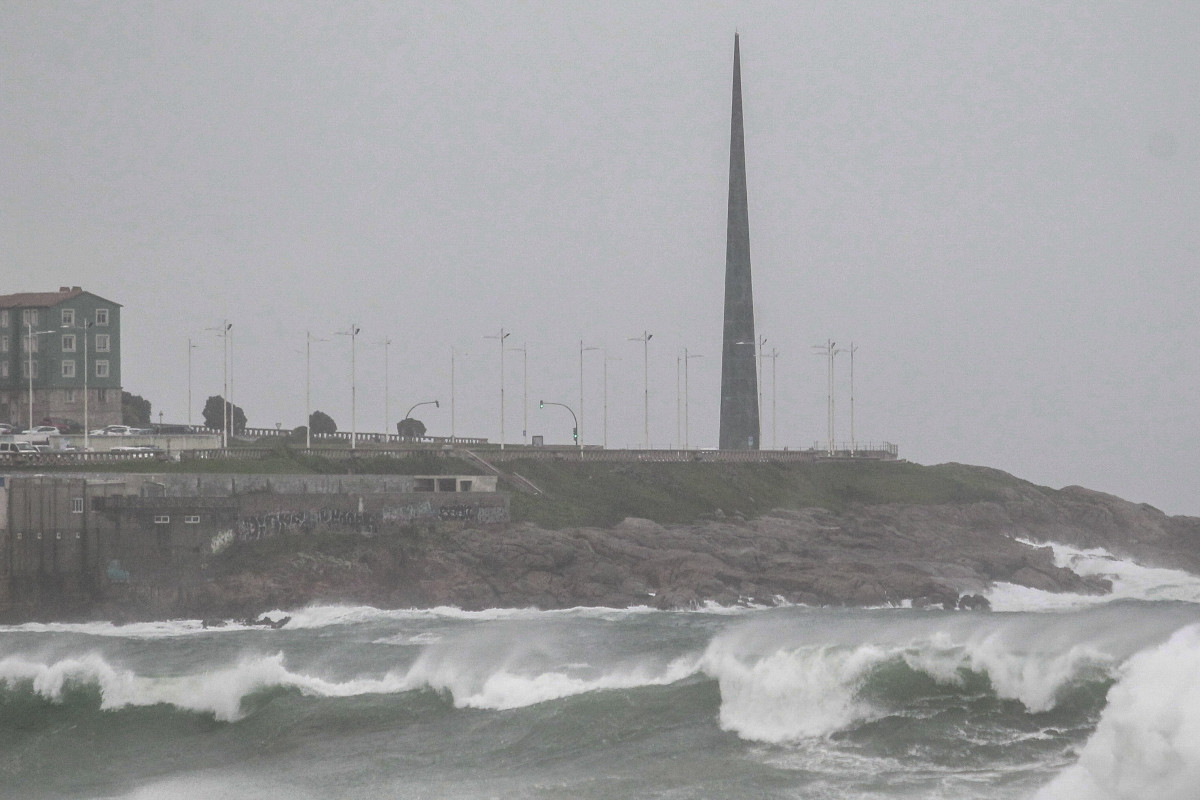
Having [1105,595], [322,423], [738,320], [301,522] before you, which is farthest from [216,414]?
[1105,595]

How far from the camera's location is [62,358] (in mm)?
110625

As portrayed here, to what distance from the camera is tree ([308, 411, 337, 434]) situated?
13588 cm

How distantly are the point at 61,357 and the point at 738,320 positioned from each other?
54396 millimetres

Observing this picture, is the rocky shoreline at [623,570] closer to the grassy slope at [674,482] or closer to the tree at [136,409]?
the grassy slope at [674,482]

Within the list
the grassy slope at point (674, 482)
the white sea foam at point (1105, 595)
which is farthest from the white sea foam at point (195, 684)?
the white sea foam at point (1105, 595)

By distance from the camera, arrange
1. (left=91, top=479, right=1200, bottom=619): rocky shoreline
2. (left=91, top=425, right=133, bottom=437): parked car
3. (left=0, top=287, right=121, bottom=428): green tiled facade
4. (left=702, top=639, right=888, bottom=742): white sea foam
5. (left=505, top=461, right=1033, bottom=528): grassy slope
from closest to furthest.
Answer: (left=702, top=639, right=888, bottom=742): white sea foam, (left=91, top=479, right=1200, bottom=619): rocky shoreline, (left=505, top=461, right=1033, bottom=528): grassy slope, (left=91, top=425, right=133, bottom=437): parked car, (left=0, top=287, right=121, bottom=428): green tiled facade

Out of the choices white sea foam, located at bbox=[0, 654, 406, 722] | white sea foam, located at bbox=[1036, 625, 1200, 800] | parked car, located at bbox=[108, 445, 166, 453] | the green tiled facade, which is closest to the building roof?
the green tiled facade

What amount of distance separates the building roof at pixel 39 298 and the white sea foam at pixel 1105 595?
67.8m

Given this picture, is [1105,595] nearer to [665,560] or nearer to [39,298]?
[665,560]

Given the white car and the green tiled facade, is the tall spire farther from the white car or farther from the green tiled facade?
the white car

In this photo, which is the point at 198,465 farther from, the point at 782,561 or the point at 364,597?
the point at 782,561

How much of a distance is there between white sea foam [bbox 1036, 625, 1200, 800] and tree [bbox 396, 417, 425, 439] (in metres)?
113

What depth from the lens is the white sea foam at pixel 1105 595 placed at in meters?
81.9

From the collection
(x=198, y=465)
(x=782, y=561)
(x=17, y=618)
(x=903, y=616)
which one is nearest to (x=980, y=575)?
(x=782, y=561)
